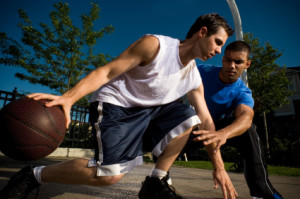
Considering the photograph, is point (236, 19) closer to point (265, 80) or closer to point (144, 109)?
point (144, 109)

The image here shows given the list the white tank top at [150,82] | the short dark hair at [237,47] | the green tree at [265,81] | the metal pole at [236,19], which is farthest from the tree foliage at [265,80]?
the white tank top at [150,82]

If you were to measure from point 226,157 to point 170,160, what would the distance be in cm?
1140

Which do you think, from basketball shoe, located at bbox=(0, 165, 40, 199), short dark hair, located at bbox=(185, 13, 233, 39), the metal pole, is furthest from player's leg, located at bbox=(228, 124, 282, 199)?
the metal pole

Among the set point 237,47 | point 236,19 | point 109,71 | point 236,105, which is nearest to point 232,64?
point 237,47

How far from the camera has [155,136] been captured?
2.25m

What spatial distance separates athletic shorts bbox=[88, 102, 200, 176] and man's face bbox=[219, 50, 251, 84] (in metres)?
1.28

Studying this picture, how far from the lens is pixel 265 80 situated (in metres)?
13.5

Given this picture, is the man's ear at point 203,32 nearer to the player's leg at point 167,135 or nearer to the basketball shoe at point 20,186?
the player's leg at point 167,135

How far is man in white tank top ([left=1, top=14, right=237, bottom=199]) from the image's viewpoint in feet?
5.70

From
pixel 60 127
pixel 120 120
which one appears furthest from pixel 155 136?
pixel 60 127

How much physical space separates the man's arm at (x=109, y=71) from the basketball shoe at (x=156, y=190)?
40.4 inches

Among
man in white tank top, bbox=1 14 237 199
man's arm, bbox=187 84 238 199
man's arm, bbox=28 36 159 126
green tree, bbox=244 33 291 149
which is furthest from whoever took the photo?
green tree, bbox=244 33 291 149

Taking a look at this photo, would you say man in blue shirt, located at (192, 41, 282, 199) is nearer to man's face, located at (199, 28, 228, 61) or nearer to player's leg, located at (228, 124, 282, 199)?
player's leg, located at (228, 124, 282, 199)

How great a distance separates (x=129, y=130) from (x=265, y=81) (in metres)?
14.0
